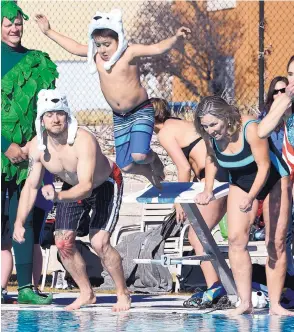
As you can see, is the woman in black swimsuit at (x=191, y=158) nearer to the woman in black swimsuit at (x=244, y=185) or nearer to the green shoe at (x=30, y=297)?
the woman in black swimsuit at (x=244, y=185)

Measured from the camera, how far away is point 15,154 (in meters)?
9.15

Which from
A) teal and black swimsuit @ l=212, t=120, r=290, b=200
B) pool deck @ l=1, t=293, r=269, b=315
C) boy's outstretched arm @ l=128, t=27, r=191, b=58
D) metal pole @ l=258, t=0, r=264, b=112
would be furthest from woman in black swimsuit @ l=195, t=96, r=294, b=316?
metal pole @ l=258, t=0, r=264, b=112

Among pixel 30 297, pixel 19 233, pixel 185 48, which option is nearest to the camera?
pixel 19 233

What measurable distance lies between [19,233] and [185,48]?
1620cm

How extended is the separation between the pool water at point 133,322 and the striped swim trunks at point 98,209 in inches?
25.6

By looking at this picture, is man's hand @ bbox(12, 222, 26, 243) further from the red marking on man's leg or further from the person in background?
the person in background

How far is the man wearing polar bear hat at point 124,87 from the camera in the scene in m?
9.20

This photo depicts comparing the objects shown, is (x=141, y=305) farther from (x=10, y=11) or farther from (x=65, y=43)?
(x=10, y=11)

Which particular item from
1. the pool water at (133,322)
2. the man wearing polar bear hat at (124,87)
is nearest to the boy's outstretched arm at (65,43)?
the man wearing polar bear hat at (124,87)

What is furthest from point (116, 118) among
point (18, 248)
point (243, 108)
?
point (243, 108)

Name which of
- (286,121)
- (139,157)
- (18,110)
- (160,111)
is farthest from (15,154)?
(286,121)

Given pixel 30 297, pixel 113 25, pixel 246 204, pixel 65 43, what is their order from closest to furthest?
1. pixel 246 204
2. pixel 30 297
3. pixel 113 25
4. pixel 65 43

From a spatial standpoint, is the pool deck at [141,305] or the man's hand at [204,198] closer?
the man's hand at [204,198]

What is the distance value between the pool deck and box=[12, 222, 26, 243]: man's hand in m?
0.56
